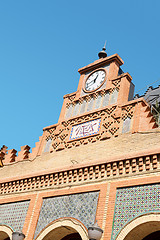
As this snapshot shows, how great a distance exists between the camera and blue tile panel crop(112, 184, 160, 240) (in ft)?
27.6

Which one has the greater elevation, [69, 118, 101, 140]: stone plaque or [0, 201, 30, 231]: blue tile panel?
[69, 118, 101, 140]: stone plaque

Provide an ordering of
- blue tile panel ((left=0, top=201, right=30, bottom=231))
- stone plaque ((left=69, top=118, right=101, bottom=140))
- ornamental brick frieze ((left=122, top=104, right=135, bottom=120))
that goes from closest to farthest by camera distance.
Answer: ornamental brick frieze ((left=122, top=104, right=135, bottom=120)), blue tile panel ((left=0, top=201, right=30, bottom=231)), stone plaque ((left=69, top=118, right=101, bottom=140))

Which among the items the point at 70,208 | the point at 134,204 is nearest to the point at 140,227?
the point at 134,204

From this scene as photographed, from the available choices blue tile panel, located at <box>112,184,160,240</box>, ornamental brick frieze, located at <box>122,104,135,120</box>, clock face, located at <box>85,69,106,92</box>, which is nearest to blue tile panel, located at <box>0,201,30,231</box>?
blue tile panel, located at <box>112,184,160,240</box>

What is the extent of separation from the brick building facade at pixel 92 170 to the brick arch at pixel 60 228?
1.1 inches

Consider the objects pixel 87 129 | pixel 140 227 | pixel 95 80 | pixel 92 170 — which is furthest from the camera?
pixel 95 80

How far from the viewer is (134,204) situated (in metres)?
8.68

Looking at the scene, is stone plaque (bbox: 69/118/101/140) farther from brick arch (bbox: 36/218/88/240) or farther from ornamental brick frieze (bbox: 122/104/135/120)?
brick arch (bbox: 36/218/88/240)

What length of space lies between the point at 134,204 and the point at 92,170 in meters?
1.96

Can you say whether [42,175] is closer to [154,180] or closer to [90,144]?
[90,144]

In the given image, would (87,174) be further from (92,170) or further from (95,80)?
(95,80)

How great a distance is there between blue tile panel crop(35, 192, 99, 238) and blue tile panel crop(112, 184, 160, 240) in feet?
2.71

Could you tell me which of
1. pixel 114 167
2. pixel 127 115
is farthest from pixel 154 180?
pixel 127 115

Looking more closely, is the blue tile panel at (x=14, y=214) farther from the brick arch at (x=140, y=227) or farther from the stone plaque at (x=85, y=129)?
the brick arch at (x=140, y=227)
